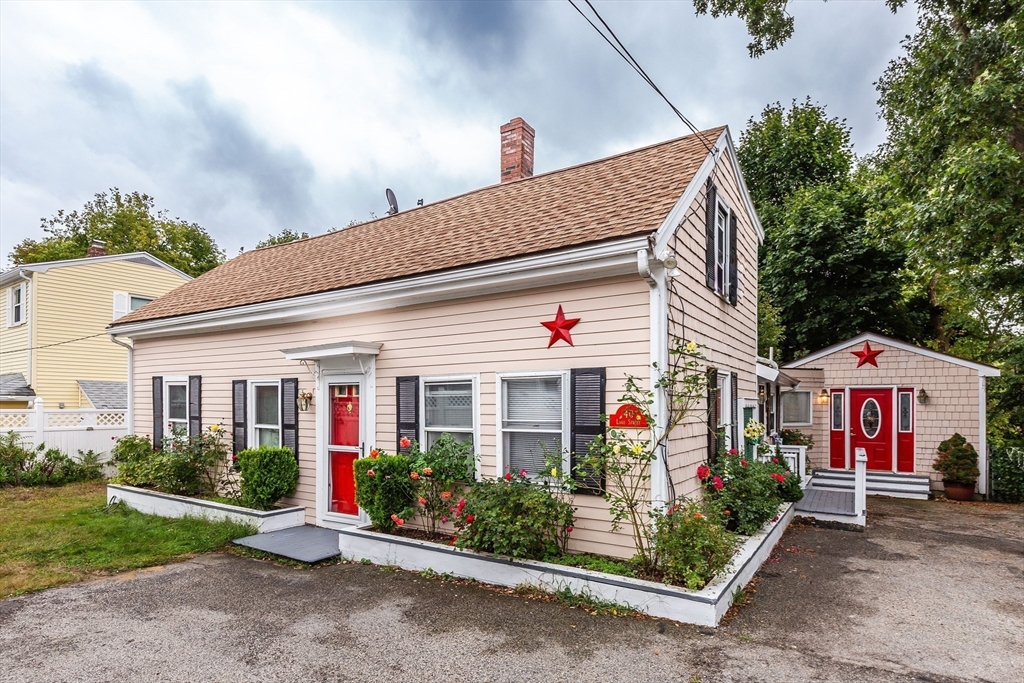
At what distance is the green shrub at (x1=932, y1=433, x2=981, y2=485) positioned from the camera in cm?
1151

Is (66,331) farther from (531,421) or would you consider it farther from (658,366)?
(658,366)

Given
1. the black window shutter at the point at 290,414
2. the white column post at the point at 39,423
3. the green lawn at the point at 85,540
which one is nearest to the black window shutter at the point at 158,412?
the green lawn at the point at 85,540

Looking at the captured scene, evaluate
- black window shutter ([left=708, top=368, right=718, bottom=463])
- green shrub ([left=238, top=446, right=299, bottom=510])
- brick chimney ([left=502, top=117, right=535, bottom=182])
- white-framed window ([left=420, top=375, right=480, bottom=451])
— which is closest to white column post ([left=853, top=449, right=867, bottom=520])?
black window shutter ([left=708, top=368, right=718, bottom=463])

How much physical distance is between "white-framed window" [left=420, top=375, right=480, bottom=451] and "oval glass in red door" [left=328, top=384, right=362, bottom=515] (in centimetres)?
132

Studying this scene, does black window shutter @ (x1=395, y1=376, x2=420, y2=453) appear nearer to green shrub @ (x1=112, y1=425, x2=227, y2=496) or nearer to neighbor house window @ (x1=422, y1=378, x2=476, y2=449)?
neighbor house window @ (x1=422, y1=378, x2=476, y2=449)

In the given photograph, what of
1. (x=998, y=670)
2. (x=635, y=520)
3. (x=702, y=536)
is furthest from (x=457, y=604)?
(x=998, y=670)

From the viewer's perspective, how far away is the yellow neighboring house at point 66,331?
663 inches

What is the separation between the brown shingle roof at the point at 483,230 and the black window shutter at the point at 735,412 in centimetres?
345

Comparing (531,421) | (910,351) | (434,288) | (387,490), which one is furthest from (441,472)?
(910,351)

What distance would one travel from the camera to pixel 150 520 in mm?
8398

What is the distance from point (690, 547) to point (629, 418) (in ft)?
4.21

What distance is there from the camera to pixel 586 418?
5.62 metres

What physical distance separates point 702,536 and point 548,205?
4658 millimetres

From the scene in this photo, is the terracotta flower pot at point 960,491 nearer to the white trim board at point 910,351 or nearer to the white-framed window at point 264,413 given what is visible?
the white trim board at point 910,351
